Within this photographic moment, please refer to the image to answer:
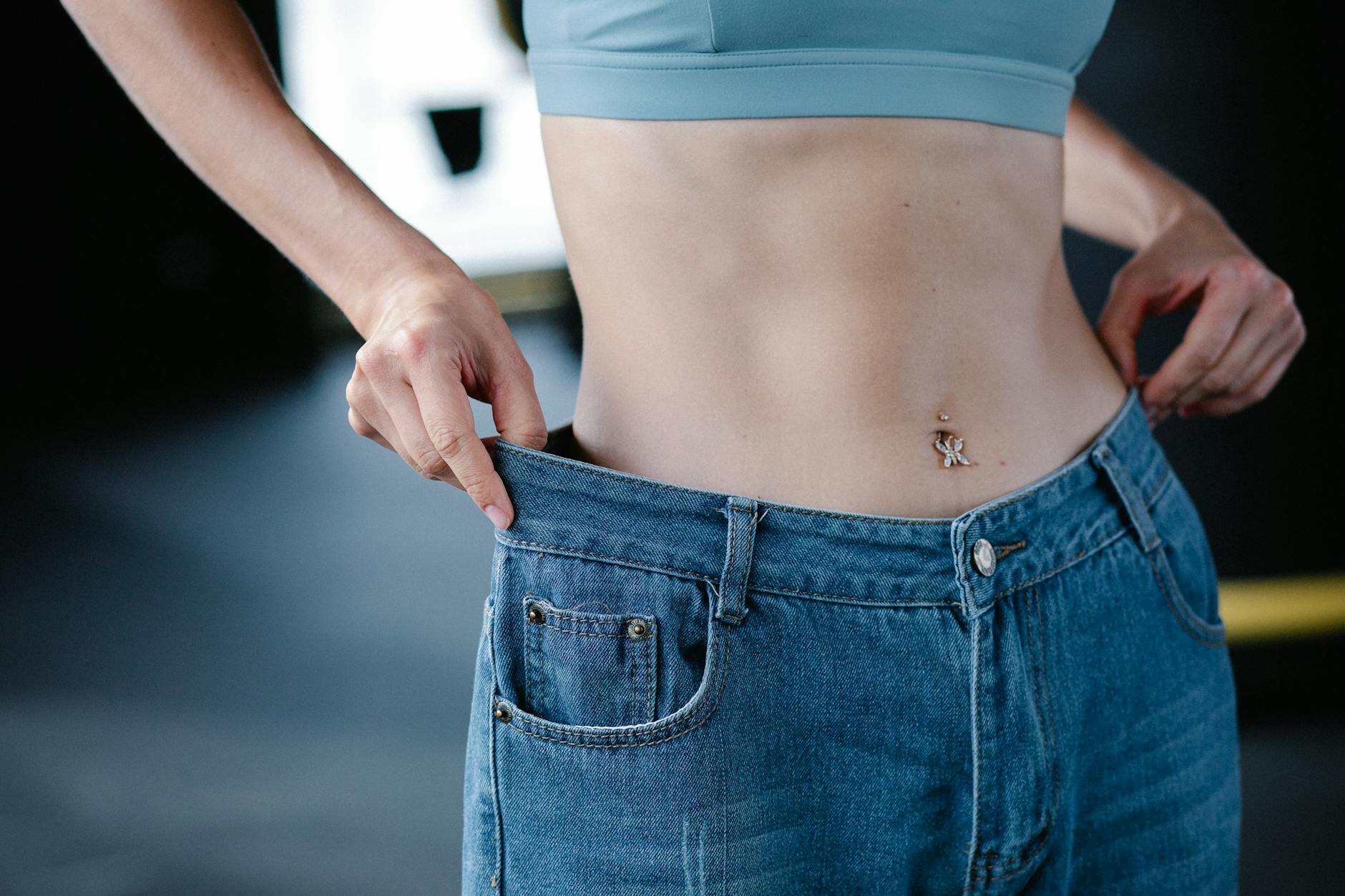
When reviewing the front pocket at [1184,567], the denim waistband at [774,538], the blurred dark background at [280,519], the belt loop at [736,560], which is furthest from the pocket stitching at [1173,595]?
the blurred dark background at [280,519]

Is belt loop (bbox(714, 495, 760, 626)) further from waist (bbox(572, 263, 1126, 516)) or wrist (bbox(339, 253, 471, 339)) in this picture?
wrist (bbox(339, 253, 471, 339))

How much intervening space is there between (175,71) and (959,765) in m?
0.60

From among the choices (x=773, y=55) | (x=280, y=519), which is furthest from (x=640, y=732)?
(x=280, y=519)

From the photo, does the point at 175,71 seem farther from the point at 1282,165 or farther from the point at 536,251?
the point at 536,251

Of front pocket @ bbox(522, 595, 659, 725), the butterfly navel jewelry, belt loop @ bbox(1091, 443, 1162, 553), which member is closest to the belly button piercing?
the butterfly navel jewelry

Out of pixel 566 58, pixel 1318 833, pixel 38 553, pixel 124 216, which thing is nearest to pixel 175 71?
pixel 566 58

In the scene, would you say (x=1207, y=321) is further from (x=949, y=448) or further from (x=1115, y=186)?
(x=949, y=448)

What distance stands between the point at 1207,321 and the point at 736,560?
51 centimetres

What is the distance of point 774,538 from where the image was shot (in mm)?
604

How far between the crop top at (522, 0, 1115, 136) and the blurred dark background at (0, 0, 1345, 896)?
202cm

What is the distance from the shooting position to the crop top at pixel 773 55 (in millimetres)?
614

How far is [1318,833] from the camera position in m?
2.33

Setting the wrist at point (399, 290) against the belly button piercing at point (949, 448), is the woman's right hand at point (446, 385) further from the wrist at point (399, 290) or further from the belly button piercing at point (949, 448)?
the belly button piercing at point (949, 448)

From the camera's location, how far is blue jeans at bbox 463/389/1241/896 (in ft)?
1.89
